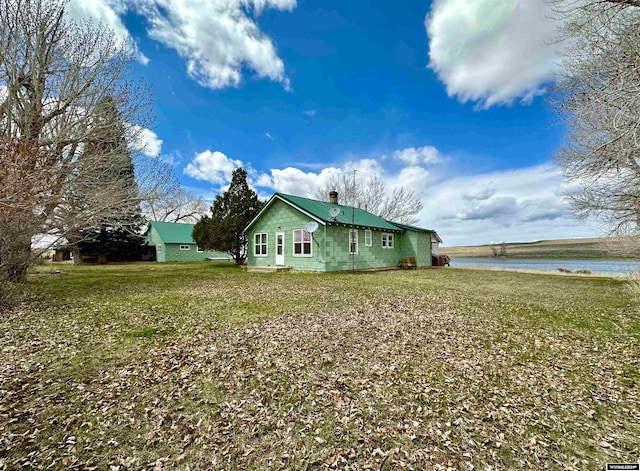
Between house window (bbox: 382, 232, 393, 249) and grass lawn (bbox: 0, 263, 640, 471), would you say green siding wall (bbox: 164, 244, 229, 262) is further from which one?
grass lawn (bbox: 0, 263, 640, 471)

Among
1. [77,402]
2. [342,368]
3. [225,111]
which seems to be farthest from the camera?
[225,111]

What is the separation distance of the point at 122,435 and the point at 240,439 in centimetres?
115

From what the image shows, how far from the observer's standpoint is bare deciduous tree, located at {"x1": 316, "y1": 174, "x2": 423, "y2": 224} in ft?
107

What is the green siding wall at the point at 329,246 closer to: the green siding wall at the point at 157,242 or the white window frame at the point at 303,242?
the white window frame at the point at 303,242

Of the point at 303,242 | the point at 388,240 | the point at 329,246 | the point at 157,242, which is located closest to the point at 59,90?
the point at 303,242

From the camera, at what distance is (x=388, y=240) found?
2128 centimetres

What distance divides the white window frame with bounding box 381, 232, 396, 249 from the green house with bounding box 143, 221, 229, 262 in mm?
20078

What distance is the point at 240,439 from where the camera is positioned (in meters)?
2.75

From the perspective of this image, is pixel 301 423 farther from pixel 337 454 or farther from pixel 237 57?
pixel 237 57

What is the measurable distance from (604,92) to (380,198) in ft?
90.4

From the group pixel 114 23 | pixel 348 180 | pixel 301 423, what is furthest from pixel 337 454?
pixel 348 180

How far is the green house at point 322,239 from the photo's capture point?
16625 millimetres

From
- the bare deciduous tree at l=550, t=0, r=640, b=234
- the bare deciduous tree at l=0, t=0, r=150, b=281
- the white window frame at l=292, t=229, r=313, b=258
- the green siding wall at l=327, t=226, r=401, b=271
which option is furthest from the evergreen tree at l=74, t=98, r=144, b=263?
the bare deciduous tree at l=550, t=0, r=640, b=234

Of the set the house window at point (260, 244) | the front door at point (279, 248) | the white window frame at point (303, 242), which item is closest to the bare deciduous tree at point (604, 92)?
the white window frame at point (303, 242)
